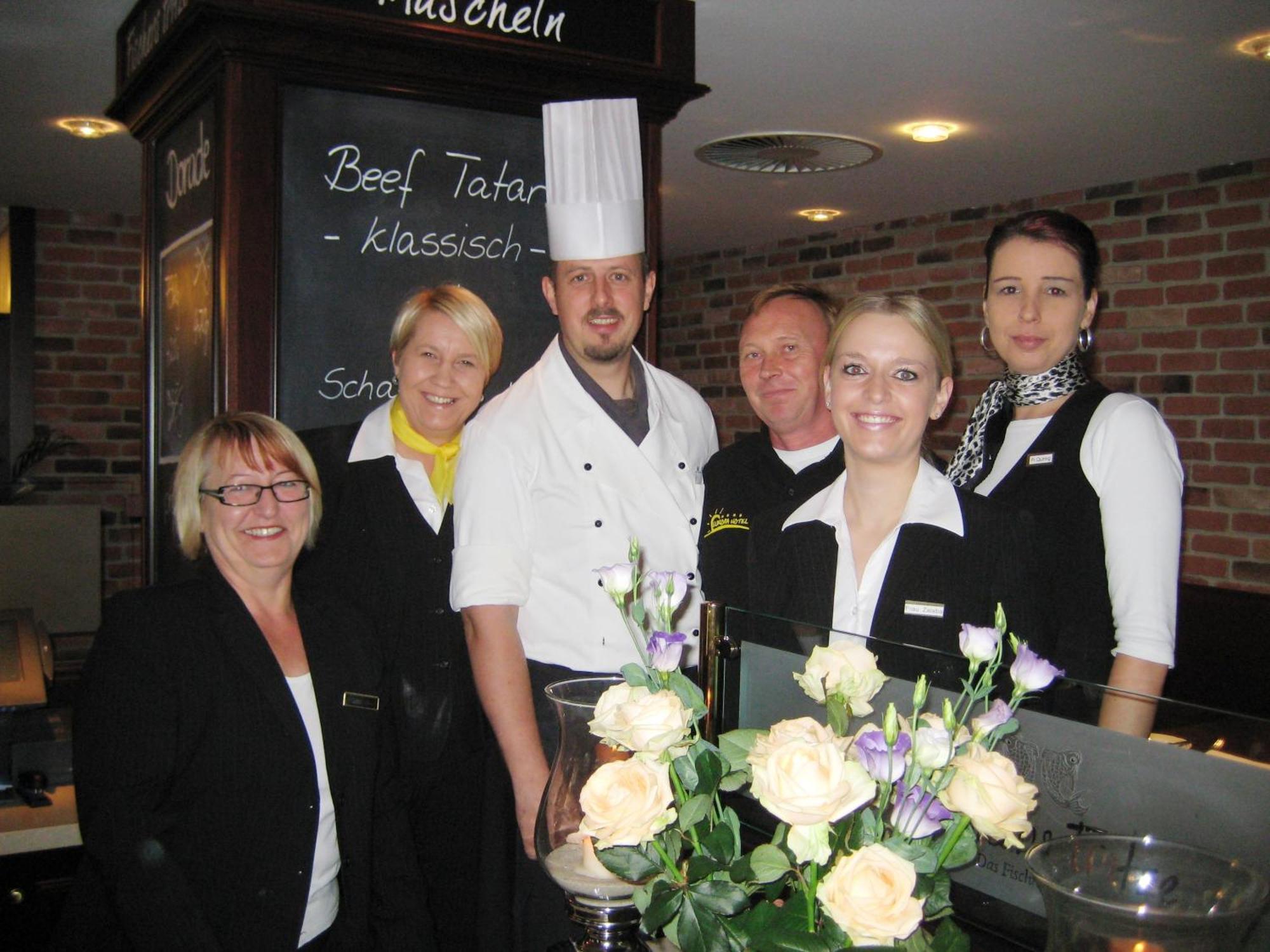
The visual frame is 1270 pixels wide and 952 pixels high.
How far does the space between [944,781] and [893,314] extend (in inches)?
37.2

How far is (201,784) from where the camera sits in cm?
159

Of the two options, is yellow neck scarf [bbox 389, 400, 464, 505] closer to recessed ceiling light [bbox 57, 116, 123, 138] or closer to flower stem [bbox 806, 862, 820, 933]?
flower stem [bbox 806, 862, 820, 933]

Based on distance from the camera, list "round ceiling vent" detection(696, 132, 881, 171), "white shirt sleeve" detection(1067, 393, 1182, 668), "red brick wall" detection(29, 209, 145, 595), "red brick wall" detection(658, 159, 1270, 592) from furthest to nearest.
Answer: "red brick wall" detection(29, 209, 145, 595) < "red brick wall" detection(658, 159, 1270, 592) < "round ceiling vent" detection(696, 132, 881, 171) < "white shirt sleeve" detection(1067, 393, 1182, 668)

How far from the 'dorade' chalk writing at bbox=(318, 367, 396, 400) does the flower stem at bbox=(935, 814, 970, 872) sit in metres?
1.52

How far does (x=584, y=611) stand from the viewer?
6.47 ft

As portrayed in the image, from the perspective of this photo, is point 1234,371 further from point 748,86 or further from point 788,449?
point 788,449

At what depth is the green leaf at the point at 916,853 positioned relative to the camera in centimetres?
74

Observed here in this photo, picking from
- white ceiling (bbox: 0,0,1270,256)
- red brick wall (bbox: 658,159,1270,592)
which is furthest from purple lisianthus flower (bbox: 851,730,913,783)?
red brick wall (bbox: 658,159,1270,592)

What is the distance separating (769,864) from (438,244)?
5.18 feet

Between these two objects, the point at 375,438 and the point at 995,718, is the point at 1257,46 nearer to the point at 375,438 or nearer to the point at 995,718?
the point at 375,438

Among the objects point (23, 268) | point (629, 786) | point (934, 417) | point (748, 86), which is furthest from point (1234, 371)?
point (23, 268)

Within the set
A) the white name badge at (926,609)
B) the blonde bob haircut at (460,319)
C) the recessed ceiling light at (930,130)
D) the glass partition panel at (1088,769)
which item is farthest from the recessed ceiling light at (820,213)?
the glass partition panel at (1088,769)

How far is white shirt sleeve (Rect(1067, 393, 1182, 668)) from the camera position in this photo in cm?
166

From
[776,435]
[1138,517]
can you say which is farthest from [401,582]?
[1138,517]
